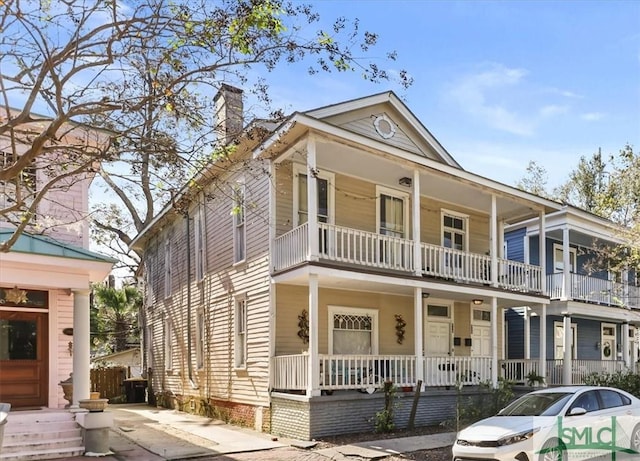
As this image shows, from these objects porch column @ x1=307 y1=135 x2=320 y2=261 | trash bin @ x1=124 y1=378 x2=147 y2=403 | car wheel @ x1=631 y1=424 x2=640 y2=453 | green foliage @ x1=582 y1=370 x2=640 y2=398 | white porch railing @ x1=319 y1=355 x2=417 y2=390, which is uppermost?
porch column @ x1=307 y1=135 x2=320 y2=261

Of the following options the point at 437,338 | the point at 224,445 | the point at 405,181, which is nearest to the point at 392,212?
the point at 405,181

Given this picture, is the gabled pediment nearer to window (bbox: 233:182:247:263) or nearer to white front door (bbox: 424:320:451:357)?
window (bbox: 233:182:247:263)

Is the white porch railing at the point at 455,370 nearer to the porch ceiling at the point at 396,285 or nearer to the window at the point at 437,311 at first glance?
the porch ceiling at the point at 396,285

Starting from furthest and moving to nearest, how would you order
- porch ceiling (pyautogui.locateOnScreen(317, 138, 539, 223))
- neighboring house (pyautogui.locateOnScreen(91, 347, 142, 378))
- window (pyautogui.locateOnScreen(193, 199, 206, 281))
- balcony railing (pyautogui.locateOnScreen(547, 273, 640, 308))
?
neighboring house (pyautogui.locateOnScreen(91, 347, 142, 378)) → balcony railing (pyautogui.locateOnScreen(547, 273, 640, 308)) → window (pyautogui.locateOnScreen(193, 199, 206, 281)) → porch ceiling (pyautogui.locateOnScreen(317, 138, 539, 223))

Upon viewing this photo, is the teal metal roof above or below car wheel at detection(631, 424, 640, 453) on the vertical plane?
above

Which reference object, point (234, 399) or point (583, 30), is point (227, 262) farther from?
point (583, 30)

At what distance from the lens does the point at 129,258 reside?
36.7 metres

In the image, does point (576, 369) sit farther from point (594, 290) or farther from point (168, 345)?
point (168, 345)

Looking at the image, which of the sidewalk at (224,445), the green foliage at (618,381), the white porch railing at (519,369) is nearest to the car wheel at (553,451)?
the sidewalk at (224,445)

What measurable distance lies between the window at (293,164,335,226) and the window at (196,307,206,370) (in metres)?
5.89

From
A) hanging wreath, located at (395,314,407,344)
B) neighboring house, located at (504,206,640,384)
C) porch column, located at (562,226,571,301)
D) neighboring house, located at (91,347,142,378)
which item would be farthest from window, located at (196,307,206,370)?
neighboring house, located at (91,347,142,378)

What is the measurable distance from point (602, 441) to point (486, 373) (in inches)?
257

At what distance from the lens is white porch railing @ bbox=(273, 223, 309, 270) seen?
13221mm

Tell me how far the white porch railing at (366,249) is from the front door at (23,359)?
6415 mm
